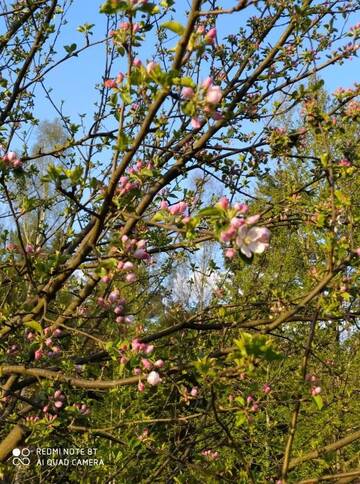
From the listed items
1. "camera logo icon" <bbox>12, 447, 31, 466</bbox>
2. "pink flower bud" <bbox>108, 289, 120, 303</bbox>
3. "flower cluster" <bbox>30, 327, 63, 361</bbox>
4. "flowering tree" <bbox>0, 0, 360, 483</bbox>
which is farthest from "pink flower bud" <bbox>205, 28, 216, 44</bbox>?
"camera logo icon" <bbox>12, 447, 31, 466</bbox>

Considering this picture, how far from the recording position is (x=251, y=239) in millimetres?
1474

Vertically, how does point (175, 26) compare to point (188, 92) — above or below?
above

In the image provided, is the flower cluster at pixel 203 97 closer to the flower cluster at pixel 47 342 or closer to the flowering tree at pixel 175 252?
the flowering tree at pixel 175 252

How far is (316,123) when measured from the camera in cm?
216

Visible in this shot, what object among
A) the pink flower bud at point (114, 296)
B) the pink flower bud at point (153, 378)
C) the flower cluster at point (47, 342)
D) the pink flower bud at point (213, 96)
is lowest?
the pink flower bud at point (153, 378)

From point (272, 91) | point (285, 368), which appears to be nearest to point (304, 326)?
point (285, 368)

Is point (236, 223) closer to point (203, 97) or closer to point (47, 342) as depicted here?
point (203, 97)

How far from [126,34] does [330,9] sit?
6.94 ft

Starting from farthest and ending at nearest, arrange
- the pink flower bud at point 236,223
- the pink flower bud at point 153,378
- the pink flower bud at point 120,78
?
the pink flower bud at point 120,78
the pink flower bud at point 153,378
the pink flower bud at point 236,223

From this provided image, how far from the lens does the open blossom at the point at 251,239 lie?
57.4 inches

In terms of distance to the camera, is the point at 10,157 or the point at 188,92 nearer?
the point at 188,92

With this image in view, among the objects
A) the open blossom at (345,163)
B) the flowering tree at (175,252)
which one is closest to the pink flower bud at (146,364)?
the flowering tree at (175,252)

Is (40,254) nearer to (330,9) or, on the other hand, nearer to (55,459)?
(55,459)

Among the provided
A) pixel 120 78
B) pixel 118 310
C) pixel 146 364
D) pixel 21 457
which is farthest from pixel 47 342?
pixel 21 457
